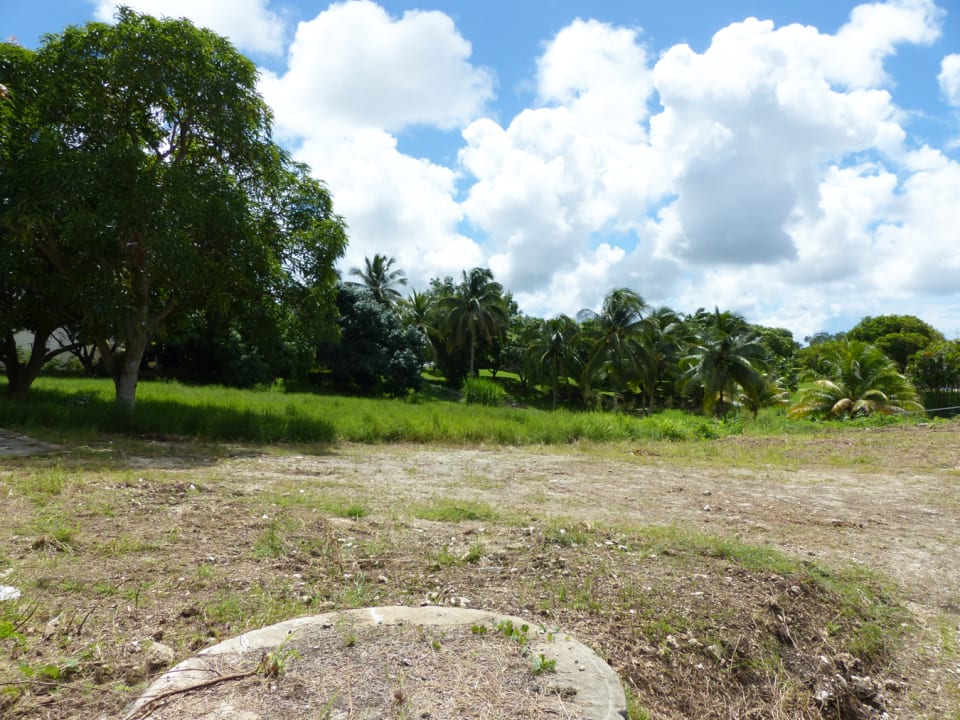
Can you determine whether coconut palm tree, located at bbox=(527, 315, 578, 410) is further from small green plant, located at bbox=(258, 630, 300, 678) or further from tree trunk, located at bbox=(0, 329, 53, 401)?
small green plant, located at bbox=(258, 630, 300, 678)

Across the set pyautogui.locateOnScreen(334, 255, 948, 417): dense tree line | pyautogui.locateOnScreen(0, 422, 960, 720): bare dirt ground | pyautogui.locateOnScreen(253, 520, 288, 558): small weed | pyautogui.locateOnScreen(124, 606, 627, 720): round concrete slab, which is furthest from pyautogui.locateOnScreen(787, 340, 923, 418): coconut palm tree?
pyautogui.locateOnScreen(124, 606, 627, 720): round concrete slab

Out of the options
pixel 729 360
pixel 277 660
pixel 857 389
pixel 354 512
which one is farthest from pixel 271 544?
pixel 729 360

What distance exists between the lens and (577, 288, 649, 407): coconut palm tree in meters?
39.8

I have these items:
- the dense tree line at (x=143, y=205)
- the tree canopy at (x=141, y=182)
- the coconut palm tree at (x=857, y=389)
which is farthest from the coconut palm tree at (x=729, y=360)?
the tree canopy at (x=141, y=182)

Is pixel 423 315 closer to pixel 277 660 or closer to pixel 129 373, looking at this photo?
pixel 129 373

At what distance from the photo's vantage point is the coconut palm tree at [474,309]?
47000mm

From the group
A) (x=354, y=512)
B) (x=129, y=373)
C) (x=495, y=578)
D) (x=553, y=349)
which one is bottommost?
(x=495, y=578)

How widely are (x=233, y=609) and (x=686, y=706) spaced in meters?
2.61

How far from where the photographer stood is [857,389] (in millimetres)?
29375

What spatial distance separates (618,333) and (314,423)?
2825 cm

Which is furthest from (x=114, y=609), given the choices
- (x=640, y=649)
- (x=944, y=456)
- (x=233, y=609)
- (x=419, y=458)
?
(x=944, y=456)

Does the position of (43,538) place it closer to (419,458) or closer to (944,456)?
(419,458)

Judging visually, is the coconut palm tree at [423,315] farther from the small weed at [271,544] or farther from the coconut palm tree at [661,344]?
the small weed at [271,544]

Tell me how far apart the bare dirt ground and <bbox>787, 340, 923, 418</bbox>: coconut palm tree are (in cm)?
2297
